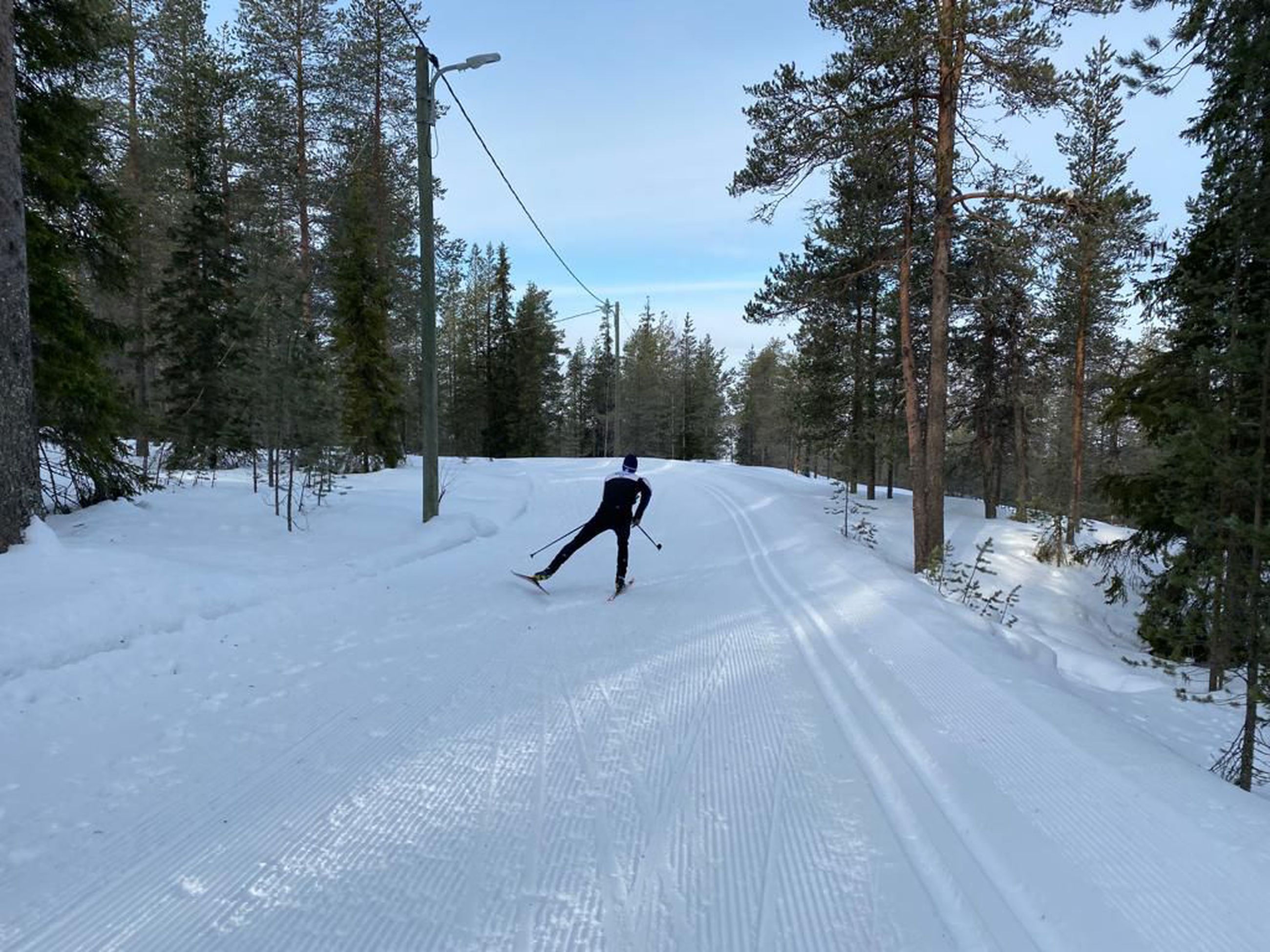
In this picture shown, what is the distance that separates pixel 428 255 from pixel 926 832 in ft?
34.1

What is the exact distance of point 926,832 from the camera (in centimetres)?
283

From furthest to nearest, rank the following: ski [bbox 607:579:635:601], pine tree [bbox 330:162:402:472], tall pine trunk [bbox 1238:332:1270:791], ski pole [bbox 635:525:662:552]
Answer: pine tree [bbox 330:162:402:472] < ski pole [bbox 635:525:662:552] < ski [bbox 607:579:635:601] < tall pine trunk [bbox 1238:332:1270:791]

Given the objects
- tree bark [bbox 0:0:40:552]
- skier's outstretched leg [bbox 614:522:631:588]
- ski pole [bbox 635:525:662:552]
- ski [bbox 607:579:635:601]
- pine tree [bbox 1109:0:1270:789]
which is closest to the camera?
pine tree [bbox 1109:0:1270:789]

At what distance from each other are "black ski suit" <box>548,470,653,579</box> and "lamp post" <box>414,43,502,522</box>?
12.6 feet

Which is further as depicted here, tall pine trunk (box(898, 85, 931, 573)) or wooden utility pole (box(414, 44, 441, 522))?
tall pine trunk (box(898, 85, 931, 573))

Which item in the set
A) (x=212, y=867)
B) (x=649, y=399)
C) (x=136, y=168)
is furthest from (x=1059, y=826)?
(x=649, y=399)

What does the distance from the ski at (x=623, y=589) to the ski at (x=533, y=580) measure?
0.76 meters

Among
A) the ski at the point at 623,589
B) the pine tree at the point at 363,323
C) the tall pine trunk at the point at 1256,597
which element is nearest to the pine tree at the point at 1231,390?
the tall pine trunk at the point at 1256,597

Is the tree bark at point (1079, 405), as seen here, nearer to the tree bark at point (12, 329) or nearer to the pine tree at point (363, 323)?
the pine tree at point (363, 323)

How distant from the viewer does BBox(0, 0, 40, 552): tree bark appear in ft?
18.4

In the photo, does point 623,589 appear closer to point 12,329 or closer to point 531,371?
point 12,329

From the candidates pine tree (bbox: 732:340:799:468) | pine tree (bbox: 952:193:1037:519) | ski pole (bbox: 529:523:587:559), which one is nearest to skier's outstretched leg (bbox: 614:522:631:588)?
ski pole (bbox: 529:523:587:559)

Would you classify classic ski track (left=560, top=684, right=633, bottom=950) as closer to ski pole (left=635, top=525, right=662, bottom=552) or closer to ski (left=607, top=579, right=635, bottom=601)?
ski (left=607, top=579, right=635, bottom=601)

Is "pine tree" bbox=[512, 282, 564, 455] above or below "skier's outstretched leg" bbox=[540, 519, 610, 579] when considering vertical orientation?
above
